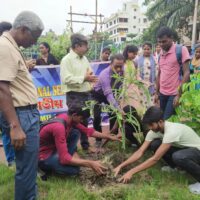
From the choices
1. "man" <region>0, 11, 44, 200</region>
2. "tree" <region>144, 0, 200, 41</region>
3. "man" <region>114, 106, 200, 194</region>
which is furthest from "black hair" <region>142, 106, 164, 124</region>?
"tree" <region>144, 0, 200, 41</region>

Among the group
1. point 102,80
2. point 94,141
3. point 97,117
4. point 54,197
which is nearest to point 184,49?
point 102,80

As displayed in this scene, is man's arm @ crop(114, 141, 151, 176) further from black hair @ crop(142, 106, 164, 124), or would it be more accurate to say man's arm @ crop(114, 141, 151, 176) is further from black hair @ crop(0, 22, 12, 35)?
black hair @ crop(0, 22, 12, 35)

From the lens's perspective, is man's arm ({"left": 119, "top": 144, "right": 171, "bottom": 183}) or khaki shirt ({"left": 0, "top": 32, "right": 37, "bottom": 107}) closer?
khaki shirt ({"left": 0, "top": 32, "right": 37, "bottom": 107})

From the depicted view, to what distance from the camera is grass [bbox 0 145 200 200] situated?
307cm

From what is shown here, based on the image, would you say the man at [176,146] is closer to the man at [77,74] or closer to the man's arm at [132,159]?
the man's arm at [132,159]

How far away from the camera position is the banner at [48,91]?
20.2ft

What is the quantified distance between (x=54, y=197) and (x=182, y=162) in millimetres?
1423

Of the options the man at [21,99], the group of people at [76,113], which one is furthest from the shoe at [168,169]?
the man at [21,99]

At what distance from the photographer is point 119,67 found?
4434 millimetres

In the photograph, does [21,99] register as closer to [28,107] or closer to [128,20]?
[28,107]

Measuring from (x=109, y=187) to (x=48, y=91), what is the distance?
3.50 meters

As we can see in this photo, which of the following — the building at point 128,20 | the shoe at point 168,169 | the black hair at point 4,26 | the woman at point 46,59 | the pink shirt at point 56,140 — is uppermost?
the building at point 128,20

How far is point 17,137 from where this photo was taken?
222cm

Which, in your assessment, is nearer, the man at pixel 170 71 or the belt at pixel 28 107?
the belt at pixel 28 107
